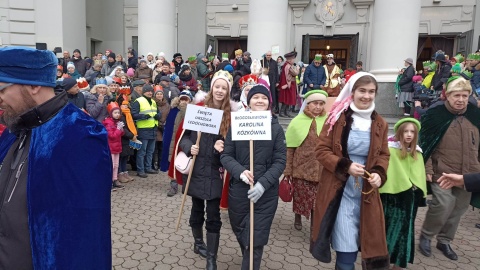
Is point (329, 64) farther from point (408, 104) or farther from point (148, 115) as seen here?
point (148, 115)

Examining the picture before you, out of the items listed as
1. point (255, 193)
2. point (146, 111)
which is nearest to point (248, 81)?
point (255, 193)

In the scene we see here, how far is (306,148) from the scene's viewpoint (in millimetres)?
4410

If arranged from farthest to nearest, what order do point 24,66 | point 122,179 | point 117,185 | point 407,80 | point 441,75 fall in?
1. point 407,80
2. point 441,75
3. point 122,179
4. point 117,185
5. point 24,66

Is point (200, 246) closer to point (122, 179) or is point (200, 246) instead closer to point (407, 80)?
point (122, 179)

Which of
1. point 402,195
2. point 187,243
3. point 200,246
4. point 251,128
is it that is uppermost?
point 251,128

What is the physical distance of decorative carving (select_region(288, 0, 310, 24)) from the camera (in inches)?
657

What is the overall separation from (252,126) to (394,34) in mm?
9655

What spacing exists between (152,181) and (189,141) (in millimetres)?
3637

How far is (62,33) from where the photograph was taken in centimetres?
1485

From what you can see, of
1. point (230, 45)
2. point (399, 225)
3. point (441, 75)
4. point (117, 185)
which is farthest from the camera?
point (230, 45)

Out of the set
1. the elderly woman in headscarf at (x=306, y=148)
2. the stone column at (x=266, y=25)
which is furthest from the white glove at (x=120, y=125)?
the stone column at (x=266, y=25)

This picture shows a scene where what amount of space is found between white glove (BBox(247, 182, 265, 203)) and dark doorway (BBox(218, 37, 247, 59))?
16.1 meters

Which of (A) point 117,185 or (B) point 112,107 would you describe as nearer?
(B) point 112,107

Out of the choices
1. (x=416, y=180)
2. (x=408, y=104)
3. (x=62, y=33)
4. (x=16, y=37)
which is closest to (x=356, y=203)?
(x=416, y=180)
